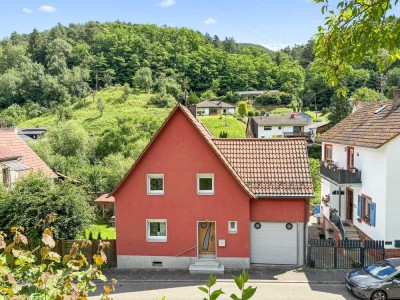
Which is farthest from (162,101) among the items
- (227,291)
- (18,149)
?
(227,291)

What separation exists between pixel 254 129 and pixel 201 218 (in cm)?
5747

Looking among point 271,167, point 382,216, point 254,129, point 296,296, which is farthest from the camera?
point 254,129

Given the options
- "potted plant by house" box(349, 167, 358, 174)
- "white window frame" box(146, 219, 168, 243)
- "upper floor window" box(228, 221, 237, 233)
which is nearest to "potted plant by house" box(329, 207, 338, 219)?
"potted plant by house" box(349, 167, 358, 174)

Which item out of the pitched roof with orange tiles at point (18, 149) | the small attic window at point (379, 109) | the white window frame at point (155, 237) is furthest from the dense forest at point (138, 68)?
the white window frame at point (155, 237)

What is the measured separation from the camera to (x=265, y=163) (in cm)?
2177

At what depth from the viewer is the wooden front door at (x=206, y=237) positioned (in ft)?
67.5

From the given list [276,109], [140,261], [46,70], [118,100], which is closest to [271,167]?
[140,261]

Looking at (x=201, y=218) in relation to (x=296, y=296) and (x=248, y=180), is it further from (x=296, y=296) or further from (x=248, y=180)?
(x=296, y=296)

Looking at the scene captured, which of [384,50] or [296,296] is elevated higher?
[384,50]

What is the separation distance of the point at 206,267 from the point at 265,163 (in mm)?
6707

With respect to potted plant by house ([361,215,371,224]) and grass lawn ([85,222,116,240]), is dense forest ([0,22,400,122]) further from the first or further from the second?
potted plant by house ([361,215,371,224])

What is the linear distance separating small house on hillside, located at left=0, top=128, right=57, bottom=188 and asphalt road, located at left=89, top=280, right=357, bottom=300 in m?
10.4

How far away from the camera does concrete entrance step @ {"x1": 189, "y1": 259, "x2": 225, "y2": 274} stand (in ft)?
64.5

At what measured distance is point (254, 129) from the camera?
250 feet
